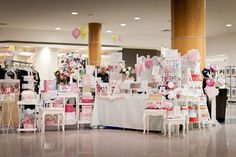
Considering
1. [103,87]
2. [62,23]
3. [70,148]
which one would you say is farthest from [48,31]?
[70,148]

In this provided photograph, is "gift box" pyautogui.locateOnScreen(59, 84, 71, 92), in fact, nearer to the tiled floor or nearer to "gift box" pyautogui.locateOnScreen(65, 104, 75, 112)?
"gift box" pyautogui.locateOnScreen(65, 104, 75, 112)

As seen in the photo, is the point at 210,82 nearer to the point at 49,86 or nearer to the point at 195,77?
the point at 195,77

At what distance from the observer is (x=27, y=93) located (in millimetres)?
9156

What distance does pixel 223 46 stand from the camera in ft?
74.5

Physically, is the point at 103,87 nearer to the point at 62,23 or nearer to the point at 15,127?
the point at 15,127

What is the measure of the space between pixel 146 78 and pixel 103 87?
1178mm

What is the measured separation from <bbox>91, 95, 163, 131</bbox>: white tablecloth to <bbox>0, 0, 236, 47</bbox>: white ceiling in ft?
14.7

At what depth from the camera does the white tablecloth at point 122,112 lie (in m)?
8.92

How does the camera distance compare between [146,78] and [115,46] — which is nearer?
[146,78]

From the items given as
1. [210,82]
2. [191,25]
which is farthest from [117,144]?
[191,25]

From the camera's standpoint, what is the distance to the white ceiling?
13258mm

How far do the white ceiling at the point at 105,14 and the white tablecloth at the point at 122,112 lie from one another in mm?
4485

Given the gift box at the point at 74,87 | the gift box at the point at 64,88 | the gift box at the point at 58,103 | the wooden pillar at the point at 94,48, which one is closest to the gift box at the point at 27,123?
the gift box at the point at 58,103

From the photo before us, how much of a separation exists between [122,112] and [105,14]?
693cm
